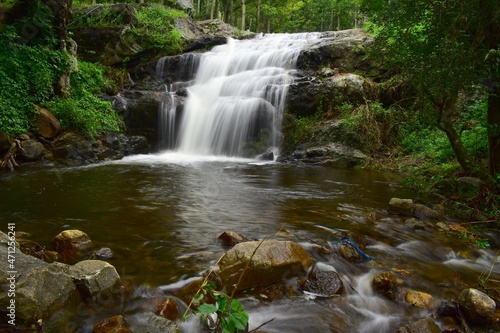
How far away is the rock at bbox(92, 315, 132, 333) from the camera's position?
2.48 meters

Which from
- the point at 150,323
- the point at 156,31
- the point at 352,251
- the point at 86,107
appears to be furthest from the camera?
the point at 156,31

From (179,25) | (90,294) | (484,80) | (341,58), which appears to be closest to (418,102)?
(484,80)

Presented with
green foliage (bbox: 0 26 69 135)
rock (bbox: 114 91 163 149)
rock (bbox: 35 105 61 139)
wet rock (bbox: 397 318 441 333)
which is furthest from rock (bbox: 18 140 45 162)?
wet rock (bbox: 397 318 441 333)

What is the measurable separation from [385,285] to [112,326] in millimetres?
2616

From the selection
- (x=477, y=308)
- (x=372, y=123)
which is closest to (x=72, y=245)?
(x=477, y=308)

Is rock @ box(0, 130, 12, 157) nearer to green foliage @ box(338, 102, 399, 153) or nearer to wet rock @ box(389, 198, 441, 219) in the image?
wet rock @ box(389, 198, 441, 219)

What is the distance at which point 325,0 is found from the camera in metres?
40.7

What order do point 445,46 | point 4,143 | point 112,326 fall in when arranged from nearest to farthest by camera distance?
point 112,326
point 445,46
point 4,143

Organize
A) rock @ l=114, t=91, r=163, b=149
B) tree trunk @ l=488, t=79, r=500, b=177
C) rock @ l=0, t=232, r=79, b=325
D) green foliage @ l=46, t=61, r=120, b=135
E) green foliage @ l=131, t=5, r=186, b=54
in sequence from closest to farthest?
rock @ l=0, t=232, r=79, b=325
tree trunk @ l=488, t=79, r=500, b=177
green foliage @ l=46, t=61, r=120, b=135
rock @ l=114, t=91, r=163, b=149
green foliage @ l=131, t=5, r=186, b=54

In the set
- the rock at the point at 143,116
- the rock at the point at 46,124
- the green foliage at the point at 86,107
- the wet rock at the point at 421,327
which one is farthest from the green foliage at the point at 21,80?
the wet rock at the point at 421,327

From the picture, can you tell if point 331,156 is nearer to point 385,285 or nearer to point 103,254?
point 385,285

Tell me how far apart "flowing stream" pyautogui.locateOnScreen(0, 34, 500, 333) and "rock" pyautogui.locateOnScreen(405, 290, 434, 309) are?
3.1 inches

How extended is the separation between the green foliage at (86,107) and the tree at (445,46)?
942 cm

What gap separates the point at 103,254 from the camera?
12.5 ft
